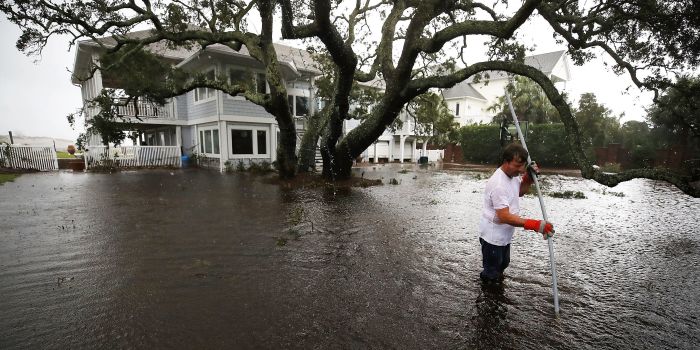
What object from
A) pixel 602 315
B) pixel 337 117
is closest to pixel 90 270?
pixel 602 315

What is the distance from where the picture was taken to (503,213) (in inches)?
126

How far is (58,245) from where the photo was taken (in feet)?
16.6

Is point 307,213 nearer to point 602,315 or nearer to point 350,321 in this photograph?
point 350,321

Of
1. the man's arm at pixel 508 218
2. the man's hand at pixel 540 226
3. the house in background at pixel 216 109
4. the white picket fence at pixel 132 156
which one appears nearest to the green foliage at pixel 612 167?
the house in background at pixel 216 109

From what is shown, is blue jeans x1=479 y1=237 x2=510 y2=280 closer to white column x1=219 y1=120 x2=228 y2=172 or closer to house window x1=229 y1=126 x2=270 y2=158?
white column x1=219 y1=120 x2=228 y2=172

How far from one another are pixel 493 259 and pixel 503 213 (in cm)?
68

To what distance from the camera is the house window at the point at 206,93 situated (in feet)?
56.0

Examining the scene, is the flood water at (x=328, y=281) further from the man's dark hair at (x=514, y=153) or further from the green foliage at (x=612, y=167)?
the green foliage at (x=612, y=167)

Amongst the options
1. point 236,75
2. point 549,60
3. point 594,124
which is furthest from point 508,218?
point 549,60

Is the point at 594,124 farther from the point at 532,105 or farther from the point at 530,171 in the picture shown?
the point at 530,171

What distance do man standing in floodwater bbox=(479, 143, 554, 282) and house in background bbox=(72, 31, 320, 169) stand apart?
49.3 ft

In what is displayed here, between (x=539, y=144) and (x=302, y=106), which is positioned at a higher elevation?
(x=302, y=106)

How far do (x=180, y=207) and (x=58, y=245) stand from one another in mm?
2974

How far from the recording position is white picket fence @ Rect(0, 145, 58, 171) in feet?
51.6
